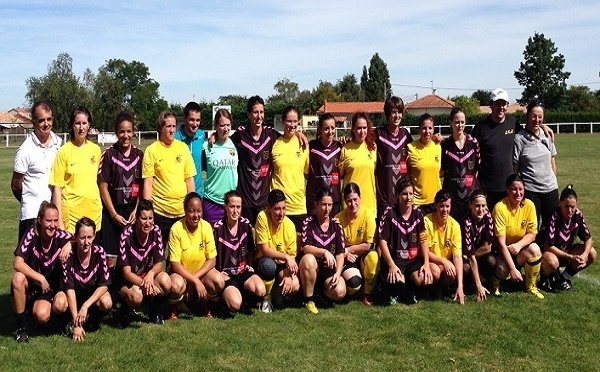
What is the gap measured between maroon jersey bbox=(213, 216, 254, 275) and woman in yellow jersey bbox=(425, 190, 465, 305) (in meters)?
1.77

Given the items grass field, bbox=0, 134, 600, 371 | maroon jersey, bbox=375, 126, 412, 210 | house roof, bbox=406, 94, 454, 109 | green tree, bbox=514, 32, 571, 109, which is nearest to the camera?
grass field, bbox=0, 134, 600, 371

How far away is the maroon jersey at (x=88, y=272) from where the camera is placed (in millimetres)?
5121

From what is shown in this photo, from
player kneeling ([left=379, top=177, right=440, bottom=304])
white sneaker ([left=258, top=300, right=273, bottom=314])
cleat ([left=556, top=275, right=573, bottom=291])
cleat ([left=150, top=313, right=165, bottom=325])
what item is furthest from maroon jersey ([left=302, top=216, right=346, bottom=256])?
cleat ([left=556, top=275, right=573, bottom=291])

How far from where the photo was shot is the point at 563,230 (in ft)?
20.9

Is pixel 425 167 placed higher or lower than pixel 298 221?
higher

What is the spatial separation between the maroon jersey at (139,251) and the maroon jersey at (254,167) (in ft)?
3.53

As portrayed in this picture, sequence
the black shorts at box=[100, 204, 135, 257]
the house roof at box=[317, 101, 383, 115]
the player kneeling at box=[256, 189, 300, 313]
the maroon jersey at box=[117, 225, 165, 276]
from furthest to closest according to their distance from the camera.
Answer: the house roof at box=[317, 101, 383, 115], the player kneeling at box=[256, 189, 300, 313], the black shorts at box=[100, 204, 135, 257], the maroon jersey at box=[117, 225, 165, 276]

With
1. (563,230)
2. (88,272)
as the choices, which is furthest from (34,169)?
(563,230)

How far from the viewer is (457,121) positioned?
6.39 meters

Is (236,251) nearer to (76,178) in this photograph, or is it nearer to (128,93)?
(76,178)

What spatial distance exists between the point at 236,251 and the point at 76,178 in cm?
157

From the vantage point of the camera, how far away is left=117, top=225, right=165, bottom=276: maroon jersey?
5406 mm

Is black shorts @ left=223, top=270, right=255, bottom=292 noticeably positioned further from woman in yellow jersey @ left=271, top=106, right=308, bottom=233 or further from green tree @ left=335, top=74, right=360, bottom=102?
green tree @ left=335, top=74, right=360, bottom=102

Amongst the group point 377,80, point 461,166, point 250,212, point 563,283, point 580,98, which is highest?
point 377,80
